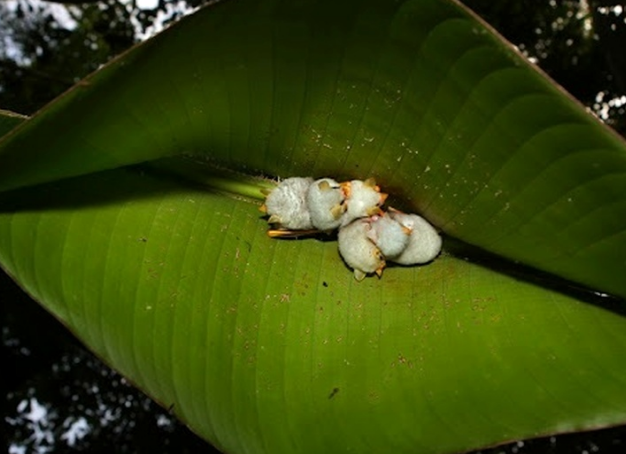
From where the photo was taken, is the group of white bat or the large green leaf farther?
the group of white bat

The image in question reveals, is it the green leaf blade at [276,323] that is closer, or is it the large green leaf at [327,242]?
the large green leaf at [327,242]

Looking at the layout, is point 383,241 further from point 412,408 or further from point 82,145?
point 82,145

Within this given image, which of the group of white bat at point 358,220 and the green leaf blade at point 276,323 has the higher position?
the group of white bat at point 358,220

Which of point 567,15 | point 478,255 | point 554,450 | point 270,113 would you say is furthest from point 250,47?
point 567,15

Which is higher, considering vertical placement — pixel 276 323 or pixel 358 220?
pixel 358 220

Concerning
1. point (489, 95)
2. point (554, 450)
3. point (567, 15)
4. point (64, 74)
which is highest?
point (567, 15)
